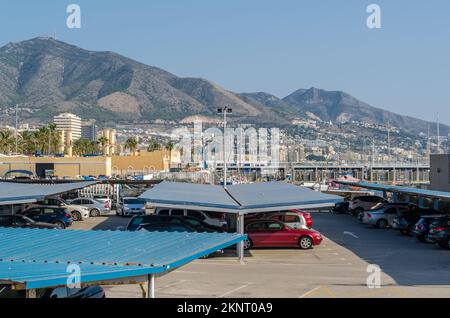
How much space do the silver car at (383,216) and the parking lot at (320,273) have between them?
5.28 meters

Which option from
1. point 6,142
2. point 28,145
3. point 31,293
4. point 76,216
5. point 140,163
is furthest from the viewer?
point 28,145

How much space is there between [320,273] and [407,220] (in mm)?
13057

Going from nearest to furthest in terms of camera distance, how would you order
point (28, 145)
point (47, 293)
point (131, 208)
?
1. point (47, 293)
2. point (131, 208)
3. point (28, 145)

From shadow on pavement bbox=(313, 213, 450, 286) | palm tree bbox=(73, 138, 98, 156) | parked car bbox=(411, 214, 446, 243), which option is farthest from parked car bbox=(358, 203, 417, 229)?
palm tree bbox=(73, 138, 98, 156)

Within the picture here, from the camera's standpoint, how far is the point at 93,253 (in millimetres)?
→ 13211

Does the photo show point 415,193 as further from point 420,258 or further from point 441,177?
point 441,177

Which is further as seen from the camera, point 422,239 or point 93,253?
point 422,239

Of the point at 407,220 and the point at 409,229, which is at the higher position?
the point at 407,220

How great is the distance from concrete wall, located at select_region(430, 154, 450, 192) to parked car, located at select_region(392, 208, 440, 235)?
54.4 feet

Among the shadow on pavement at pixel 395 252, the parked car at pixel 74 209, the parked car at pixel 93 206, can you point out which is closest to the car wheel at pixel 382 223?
the shadow on pavement at pixel 395 252

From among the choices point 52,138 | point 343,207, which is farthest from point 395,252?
point 52,138

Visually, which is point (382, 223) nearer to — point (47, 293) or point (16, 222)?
point (16, 222)

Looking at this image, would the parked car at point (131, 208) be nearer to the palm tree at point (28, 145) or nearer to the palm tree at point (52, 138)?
the palm tree at point (52, 138)

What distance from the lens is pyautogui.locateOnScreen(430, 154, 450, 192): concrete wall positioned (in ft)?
169
